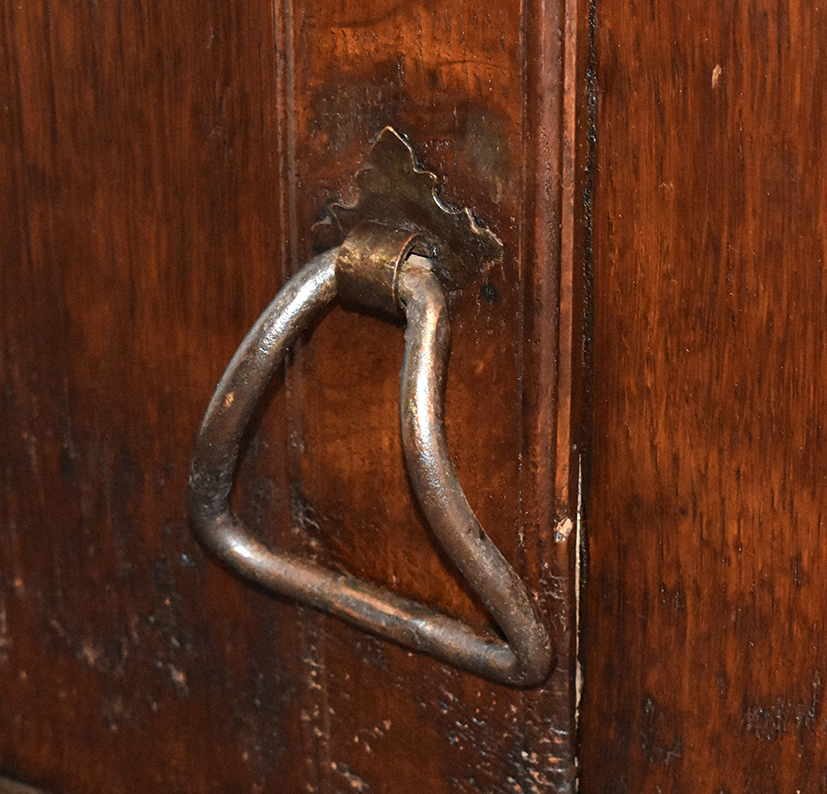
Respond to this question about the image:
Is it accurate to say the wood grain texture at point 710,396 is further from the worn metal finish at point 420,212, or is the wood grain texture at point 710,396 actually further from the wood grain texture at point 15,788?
the wood grain texture at point 15,788

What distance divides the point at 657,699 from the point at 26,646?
0.48m

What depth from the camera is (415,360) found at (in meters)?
0.50

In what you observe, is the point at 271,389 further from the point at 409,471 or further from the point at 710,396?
the point at 710,396

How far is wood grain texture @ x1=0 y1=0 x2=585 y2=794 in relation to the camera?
500 mm

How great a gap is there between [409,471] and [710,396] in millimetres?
140

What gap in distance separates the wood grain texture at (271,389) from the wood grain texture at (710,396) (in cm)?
2

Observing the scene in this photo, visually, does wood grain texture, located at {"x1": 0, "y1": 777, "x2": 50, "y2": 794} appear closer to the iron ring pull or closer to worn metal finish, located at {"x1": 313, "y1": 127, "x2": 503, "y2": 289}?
the iron ring pull

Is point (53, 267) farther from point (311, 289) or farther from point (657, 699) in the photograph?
point (657, 699)

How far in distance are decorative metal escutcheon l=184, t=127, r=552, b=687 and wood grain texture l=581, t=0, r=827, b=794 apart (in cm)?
6

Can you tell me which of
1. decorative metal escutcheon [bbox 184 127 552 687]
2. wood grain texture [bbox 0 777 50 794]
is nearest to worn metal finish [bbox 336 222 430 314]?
decorative metal escutcheon [bbox 184 127 552 687]

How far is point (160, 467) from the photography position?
68 centimetres

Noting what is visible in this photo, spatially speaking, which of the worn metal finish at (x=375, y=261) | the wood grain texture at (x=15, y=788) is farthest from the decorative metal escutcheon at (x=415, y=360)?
the wood grain texture at (x=15, y=788)

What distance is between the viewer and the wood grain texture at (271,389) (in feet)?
1.64

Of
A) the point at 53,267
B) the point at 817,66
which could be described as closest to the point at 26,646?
the point at 53,267
